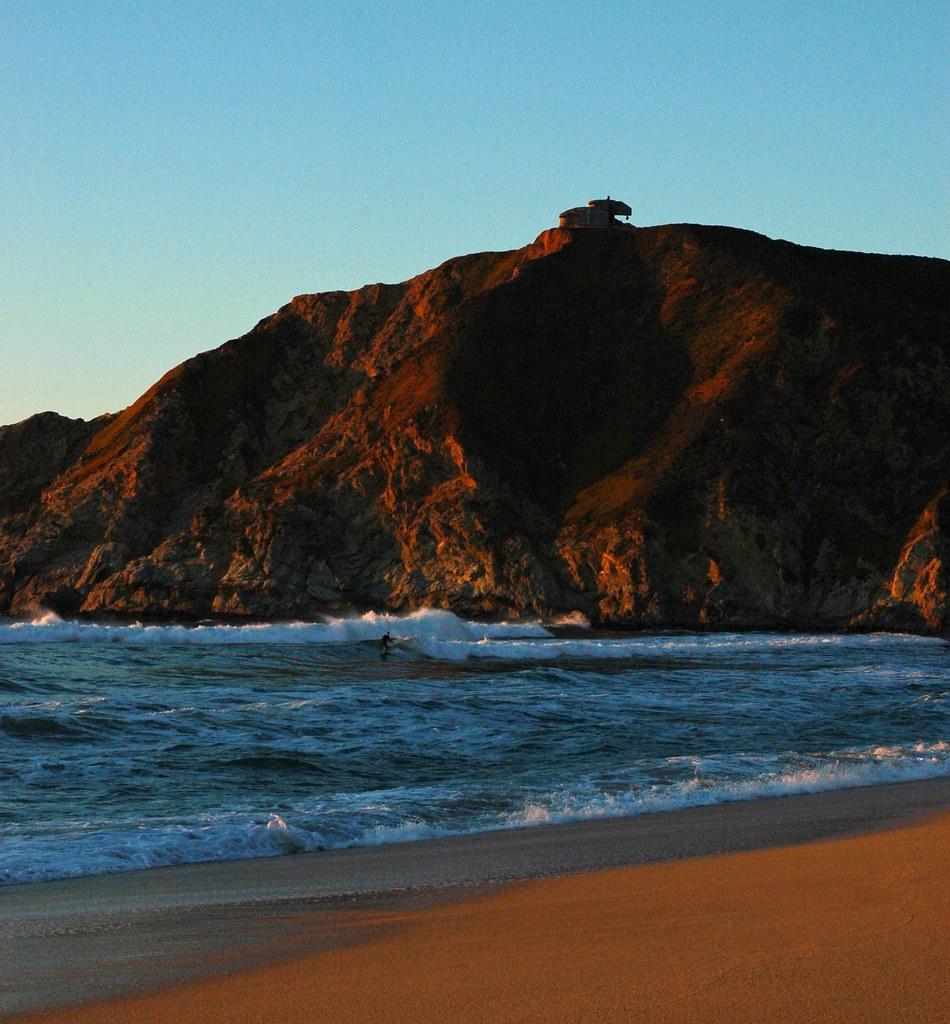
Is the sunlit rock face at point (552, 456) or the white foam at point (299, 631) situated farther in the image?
the sunlit rock face at point (552, 456)

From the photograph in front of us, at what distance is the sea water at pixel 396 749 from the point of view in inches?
471

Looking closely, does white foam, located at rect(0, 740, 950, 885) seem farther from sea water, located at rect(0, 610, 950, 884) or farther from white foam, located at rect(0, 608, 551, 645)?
white foam, located at rect(0, 608, 551, 645)

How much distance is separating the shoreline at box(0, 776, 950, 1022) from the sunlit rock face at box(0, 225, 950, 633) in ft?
183

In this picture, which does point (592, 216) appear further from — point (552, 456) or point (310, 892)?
point (310, 892)

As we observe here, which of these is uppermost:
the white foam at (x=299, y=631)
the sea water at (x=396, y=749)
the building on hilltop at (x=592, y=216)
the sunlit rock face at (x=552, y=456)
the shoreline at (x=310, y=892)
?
the building on hilltop at (x=592, y=216)

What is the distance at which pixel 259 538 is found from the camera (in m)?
79.5

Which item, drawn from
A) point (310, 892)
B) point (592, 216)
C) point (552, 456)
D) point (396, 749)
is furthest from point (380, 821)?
point (592, 216)

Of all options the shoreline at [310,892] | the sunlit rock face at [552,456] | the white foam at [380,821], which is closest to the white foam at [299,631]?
the sunlit rock face at [552,456]

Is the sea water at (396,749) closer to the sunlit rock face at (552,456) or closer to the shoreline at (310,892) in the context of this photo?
the shoreline at (310,892)

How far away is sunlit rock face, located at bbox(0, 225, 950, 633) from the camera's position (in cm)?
7112

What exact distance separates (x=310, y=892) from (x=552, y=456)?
246 feet

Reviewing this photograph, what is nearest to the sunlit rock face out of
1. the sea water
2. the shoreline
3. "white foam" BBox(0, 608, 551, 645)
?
"white foam" BBox(0, 608, 551, 645)

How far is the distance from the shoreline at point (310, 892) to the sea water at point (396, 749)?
78 cm

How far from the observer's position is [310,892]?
883 cm
